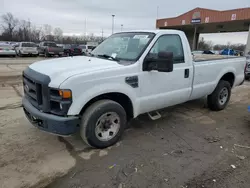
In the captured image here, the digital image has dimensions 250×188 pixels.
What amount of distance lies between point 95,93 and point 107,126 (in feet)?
2.23

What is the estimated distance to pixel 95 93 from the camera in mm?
2932

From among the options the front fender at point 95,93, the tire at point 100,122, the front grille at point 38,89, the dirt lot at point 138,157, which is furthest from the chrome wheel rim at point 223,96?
the front grille at point 38,89

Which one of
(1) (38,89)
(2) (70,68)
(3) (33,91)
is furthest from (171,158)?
(3) (33,91)

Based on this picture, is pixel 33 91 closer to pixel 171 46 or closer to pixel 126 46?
pixel 126 46

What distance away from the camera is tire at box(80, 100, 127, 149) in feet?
9.82

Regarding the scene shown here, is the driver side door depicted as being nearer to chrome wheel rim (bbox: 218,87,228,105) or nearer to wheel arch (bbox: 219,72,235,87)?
chrome wheel rim (bbox: 218,87,228,105)

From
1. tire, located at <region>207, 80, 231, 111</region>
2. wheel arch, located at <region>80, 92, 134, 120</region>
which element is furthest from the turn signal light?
tire, located at <region>207, 80, 231, 111</region>

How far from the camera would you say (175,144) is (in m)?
3.63

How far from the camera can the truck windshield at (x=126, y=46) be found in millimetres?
3555

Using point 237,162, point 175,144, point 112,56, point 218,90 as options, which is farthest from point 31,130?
point 218,90

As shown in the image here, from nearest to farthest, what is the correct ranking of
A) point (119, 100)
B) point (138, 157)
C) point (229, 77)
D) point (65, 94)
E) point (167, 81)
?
point (65, 94) < point (138, 157) < point (119, 100) < point (167, 81) < point (229, 77)

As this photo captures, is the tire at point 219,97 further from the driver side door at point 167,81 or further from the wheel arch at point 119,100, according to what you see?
the wheel arch at point 119,100

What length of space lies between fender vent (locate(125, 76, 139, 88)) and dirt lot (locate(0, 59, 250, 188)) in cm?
106

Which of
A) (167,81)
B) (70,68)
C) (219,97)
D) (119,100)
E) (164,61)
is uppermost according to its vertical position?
(164,61)
